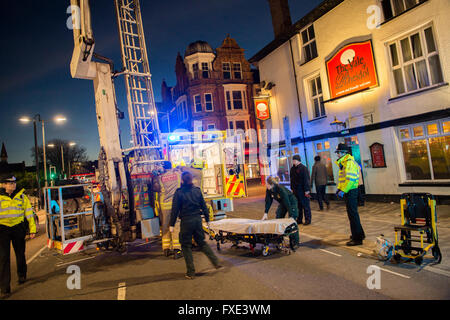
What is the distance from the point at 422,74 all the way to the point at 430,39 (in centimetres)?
115

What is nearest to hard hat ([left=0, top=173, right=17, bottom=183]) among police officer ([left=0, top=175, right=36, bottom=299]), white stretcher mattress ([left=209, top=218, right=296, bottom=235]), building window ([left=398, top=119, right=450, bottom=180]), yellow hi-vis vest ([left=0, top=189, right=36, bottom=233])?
police officer ([left=0, top=175, right=36, bottom=299])

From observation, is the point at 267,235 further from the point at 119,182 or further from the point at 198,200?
the point at 119,182

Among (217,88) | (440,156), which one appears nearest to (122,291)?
(440,156)

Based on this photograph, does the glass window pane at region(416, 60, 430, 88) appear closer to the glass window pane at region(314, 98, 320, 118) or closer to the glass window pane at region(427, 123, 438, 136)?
the glass window pane at region(427, 123, 438, 136)

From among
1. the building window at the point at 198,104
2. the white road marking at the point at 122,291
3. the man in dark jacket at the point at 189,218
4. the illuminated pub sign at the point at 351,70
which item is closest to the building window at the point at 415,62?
the illuminated pub sign at the point at 351,70

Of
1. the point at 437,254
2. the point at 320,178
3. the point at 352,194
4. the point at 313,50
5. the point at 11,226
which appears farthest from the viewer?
the point at 313,50

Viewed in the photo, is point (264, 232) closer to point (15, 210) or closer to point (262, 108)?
point (15, 210)

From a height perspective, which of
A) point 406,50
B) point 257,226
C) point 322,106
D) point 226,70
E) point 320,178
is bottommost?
point 257,226

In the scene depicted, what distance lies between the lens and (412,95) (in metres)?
10.1

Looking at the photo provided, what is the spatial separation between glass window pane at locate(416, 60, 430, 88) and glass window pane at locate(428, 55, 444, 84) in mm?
166

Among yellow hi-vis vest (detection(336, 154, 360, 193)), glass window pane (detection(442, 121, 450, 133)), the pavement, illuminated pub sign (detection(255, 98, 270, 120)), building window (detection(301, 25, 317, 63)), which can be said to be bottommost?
the pavement

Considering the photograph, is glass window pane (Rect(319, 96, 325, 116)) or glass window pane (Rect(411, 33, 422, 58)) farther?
glass window pane (Rect(319, 96, 325, 116))

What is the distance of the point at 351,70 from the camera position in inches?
475

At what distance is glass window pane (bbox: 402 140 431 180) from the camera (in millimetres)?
9977
